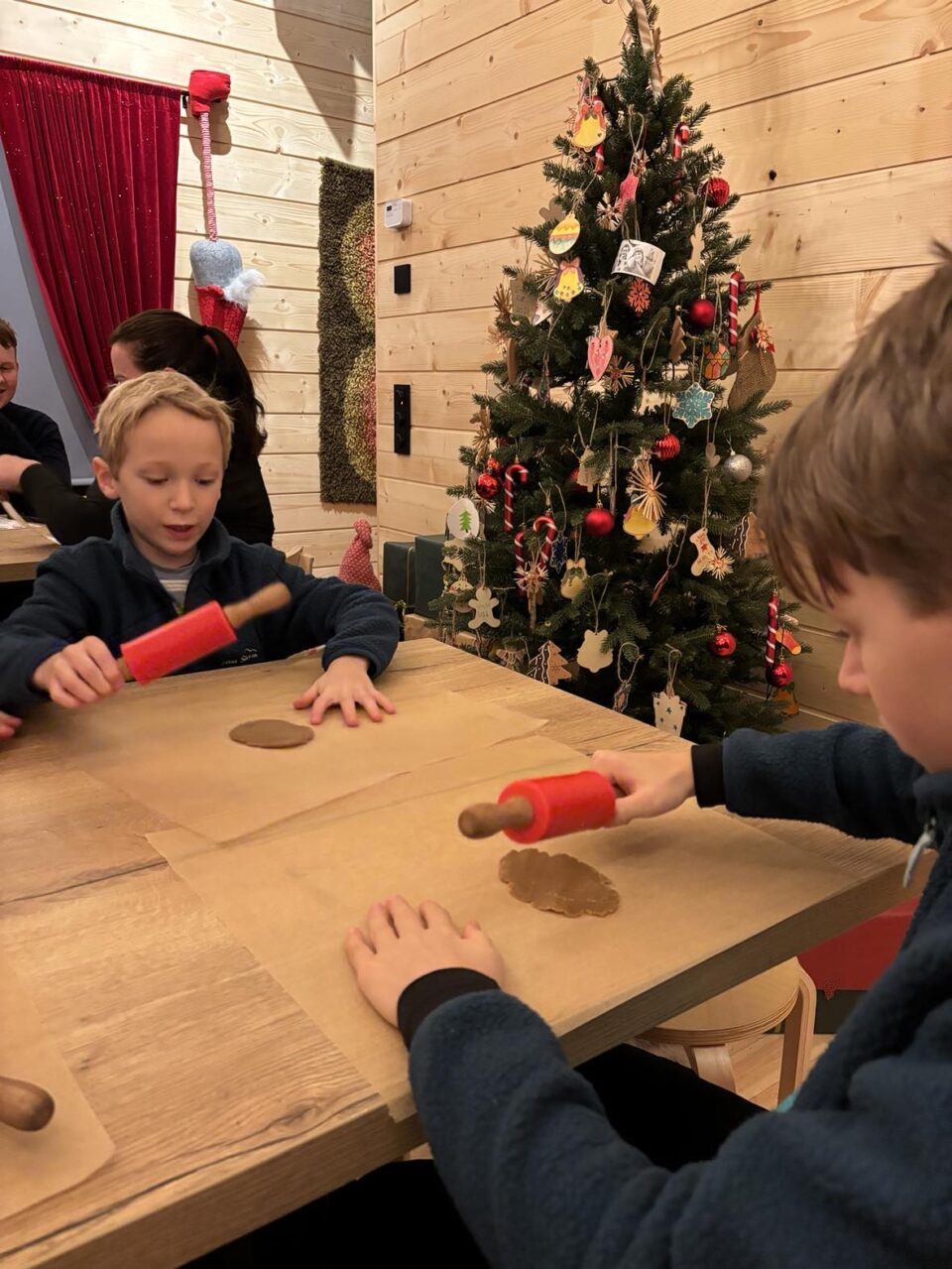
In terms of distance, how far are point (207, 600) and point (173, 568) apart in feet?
0.30

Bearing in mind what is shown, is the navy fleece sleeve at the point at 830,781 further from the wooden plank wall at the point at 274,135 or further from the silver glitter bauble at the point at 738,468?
the wooden plank wall at the point at 274,135

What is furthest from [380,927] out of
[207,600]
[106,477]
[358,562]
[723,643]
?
[358,562]

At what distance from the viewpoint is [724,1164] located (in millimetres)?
481

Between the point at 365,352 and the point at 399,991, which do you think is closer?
the point at 399,991

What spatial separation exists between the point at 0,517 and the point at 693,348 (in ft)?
7.18

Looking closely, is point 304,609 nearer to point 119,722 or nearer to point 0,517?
point 119,722

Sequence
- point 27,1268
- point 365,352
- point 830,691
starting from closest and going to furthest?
1. point 27,1268
2. point 830,691
3. point 365,352

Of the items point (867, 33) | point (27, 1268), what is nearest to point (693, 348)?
point (867, 33)

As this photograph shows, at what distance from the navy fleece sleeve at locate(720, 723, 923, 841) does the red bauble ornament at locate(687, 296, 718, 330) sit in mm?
1495

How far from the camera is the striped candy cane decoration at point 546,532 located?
2.31m

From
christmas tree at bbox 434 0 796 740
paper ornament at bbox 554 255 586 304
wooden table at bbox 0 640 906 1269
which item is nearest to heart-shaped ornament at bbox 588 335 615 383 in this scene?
christmas tree at bbox 434 0 796 740

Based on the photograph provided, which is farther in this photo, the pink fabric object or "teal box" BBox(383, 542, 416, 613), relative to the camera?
"teal box" BBox(383, 542, 416, 613)

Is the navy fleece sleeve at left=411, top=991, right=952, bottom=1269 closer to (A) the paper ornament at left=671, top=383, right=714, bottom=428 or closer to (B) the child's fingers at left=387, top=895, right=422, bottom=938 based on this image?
(B) the child's fingers at left=387, top=895, right=422, bottom=938

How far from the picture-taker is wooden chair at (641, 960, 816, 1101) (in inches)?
46.8
